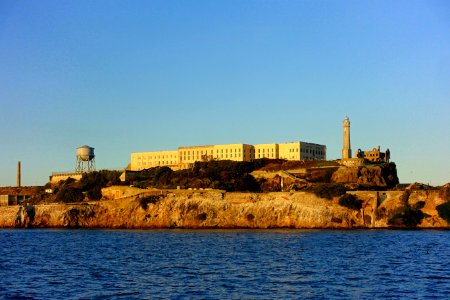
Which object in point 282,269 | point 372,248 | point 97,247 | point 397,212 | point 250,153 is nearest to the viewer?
point 282,269

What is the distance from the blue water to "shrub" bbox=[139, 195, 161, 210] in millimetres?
30414

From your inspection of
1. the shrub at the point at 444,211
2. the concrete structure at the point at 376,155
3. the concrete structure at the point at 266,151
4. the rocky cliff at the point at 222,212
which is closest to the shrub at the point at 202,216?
the rocky cliff at the point at 222,212

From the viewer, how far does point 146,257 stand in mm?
60219

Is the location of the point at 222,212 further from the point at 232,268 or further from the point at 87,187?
the point at 232,268

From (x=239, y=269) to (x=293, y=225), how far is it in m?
52.9

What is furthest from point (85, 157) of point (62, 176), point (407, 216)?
point (407, 216)

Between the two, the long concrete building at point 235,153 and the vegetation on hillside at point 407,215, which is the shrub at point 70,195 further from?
the vegetation on hillside at point 407,215

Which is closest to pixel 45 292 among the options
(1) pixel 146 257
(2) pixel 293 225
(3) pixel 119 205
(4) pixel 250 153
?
(1) pixel 146 257

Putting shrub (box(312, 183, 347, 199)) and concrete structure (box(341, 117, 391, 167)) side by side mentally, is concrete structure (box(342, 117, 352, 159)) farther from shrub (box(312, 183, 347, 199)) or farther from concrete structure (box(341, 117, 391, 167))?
shrub (box(312, 183, 347, 199))

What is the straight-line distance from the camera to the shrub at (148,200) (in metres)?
112

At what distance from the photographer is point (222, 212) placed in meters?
107

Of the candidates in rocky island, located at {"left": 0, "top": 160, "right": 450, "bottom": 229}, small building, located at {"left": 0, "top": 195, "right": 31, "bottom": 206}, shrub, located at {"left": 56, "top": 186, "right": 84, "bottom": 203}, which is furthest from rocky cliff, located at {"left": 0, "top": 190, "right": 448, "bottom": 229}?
small building, located at {"left": 0, "top": 195, "right": 31, "bottom": 206}

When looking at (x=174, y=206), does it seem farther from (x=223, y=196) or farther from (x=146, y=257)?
(x=146, y=257)

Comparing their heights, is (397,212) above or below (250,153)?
below
